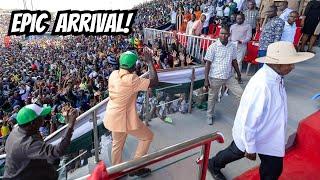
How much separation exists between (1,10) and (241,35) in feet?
253

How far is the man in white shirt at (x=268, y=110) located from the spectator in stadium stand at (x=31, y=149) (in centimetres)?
158

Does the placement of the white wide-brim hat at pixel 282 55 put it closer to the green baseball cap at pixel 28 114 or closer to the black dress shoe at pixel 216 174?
the black dress shoe at pixel 216 174

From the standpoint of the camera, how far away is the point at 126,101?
3.28 metres

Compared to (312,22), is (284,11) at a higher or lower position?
higher

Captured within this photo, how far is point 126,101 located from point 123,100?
36 millimetres

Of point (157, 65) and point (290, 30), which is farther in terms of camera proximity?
point (157, 65)

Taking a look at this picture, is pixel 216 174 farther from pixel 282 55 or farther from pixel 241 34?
pixel 241 34

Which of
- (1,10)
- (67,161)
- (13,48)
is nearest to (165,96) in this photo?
(67,161)

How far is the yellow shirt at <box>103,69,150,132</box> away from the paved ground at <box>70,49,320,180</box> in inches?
23.1

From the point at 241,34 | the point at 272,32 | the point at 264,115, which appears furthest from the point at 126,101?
the point at 241,34

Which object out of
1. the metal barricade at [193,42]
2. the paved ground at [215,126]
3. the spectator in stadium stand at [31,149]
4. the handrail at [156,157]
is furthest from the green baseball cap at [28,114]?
the metal barricade at [193,42]

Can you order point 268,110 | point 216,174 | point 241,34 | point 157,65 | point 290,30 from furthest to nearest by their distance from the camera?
point 157,65 < point 241,34 < point 290,30 < point 216,174 < point 268,110

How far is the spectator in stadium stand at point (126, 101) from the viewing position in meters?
3.21

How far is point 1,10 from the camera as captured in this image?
70500 mm
